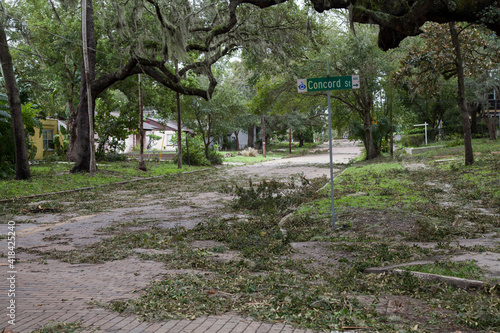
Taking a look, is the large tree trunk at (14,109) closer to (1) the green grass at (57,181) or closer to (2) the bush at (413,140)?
(1) the green grass at (57,181)

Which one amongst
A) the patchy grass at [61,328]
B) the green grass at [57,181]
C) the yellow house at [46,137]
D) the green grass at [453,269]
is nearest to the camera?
the patchy grass at [61,328]

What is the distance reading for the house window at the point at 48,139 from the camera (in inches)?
1388

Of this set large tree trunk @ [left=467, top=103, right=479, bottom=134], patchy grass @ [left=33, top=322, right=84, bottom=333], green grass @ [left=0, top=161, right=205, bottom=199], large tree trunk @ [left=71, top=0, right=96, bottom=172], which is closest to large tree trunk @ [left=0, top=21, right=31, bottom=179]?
green grass @ [left=0, top=161, right=205, bottom=199]

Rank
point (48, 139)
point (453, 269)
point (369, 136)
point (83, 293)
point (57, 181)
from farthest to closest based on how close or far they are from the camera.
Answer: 1. point (48, 139)
2. point (369, 136)
3. point (57, 181)
4. point (453, 269)
5. point (83, 293)

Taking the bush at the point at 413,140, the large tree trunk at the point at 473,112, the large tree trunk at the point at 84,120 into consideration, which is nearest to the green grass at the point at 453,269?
the large tree trunk at the point at 84,120

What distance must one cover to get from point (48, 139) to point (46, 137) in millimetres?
294

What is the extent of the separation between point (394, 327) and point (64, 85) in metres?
30.9

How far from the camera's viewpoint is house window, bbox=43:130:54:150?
116 ft

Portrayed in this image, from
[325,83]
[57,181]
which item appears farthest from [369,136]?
[325,83]

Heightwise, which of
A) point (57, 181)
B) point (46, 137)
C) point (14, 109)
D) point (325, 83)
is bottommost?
point (57, 181)

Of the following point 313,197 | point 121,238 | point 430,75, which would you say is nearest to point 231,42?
point 430,75

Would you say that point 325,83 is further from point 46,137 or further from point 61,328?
point 46,137

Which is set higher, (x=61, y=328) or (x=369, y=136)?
(x=369, y=136)

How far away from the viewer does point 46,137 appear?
35.5 m
